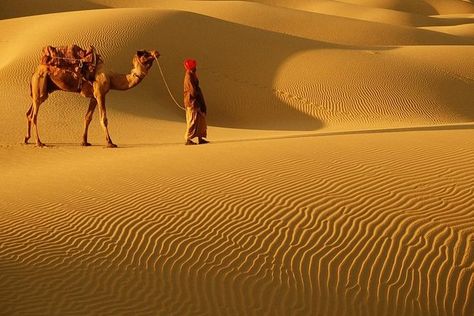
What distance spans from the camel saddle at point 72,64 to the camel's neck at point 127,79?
1.58 ft

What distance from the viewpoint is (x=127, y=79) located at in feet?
45.7

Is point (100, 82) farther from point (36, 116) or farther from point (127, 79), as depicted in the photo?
point (36, 116)

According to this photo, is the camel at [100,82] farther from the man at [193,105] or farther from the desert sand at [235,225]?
the desert sand at [235,225]

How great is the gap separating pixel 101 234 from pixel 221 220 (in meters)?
1.37

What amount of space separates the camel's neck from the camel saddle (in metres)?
0.48

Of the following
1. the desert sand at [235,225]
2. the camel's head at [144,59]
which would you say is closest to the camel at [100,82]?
the camel's head at [144,59]

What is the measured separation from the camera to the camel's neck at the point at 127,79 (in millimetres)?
13617

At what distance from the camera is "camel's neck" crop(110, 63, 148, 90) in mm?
13617

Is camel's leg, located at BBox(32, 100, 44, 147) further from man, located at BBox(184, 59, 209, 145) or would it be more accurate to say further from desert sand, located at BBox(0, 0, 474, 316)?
man, located at BBox(184, 59, 209, 145)

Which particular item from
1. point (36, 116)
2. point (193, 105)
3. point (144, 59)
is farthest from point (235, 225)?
point (36, 116)

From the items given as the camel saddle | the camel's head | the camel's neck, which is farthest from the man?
the camel saddle

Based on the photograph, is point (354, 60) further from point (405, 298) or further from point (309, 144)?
point (405, 298)

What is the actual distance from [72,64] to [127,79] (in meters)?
1.20

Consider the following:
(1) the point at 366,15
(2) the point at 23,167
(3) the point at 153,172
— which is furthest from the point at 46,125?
(1) the point at 366,15
